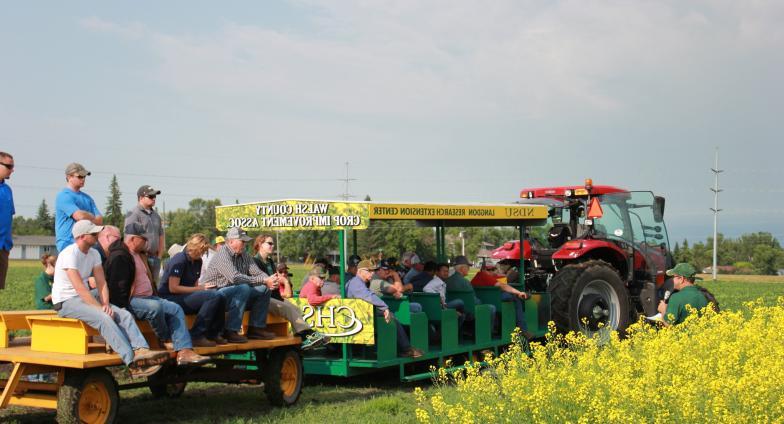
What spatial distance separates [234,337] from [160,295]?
2.74 ft

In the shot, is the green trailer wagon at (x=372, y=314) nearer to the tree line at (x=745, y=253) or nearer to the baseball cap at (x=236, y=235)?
the baseball cap at (x=236, y=235)

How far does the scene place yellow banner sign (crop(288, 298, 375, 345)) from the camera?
10.2 metres

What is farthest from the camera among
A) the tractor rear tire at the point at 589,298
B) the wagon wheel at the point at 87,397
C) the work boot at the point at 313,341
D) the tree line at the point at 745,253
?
the tree line at the point at 745,253

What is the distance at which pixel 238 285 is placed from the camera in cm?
919

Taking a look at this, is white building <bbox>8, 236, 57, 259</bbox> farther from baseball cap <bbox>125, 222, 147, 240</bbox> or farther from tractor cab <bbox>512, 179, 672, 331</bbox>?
baseball cap <bbox>125, 222, 147, 240</bbox>

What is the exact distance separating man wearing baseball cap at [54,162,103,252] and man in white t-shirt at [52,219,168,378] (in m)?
1.07

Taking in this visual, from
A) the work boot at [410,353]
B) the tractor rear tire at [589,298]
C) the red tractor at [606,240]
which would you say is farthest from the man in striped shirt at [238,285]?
the red tractor at [606,240]

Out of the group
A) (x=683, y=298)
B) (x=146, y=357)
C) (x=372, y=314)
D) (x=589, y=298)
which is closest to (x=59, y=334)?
(x=146, y=357)

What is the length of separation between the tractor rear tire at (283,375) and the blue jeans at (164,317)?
4.59 ft

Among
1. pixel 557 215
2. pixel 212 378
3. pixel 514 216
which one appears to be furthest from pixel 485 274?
pixel 212 378

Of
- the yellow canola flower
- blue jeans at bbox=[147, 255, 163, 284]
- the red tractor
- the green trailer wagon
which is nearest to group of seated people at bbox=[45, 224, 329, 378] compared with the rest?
blue jeans at bbox=[147, 255, 163, 284]

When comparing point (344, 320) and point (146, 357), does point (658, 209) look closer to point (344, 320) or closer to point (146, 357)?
point (344, 320)

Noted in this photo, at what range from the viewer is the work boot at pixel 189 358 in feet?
26.4

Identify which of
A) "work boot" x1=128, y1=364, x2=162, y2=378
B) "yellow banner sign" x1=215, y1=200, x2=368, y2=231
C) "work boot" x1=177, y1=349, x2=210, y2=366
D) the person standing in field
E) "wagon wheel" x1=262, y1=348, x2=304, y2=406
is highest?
"yellow banner sign" x1=215, y1=200, x2=368, y2=231
